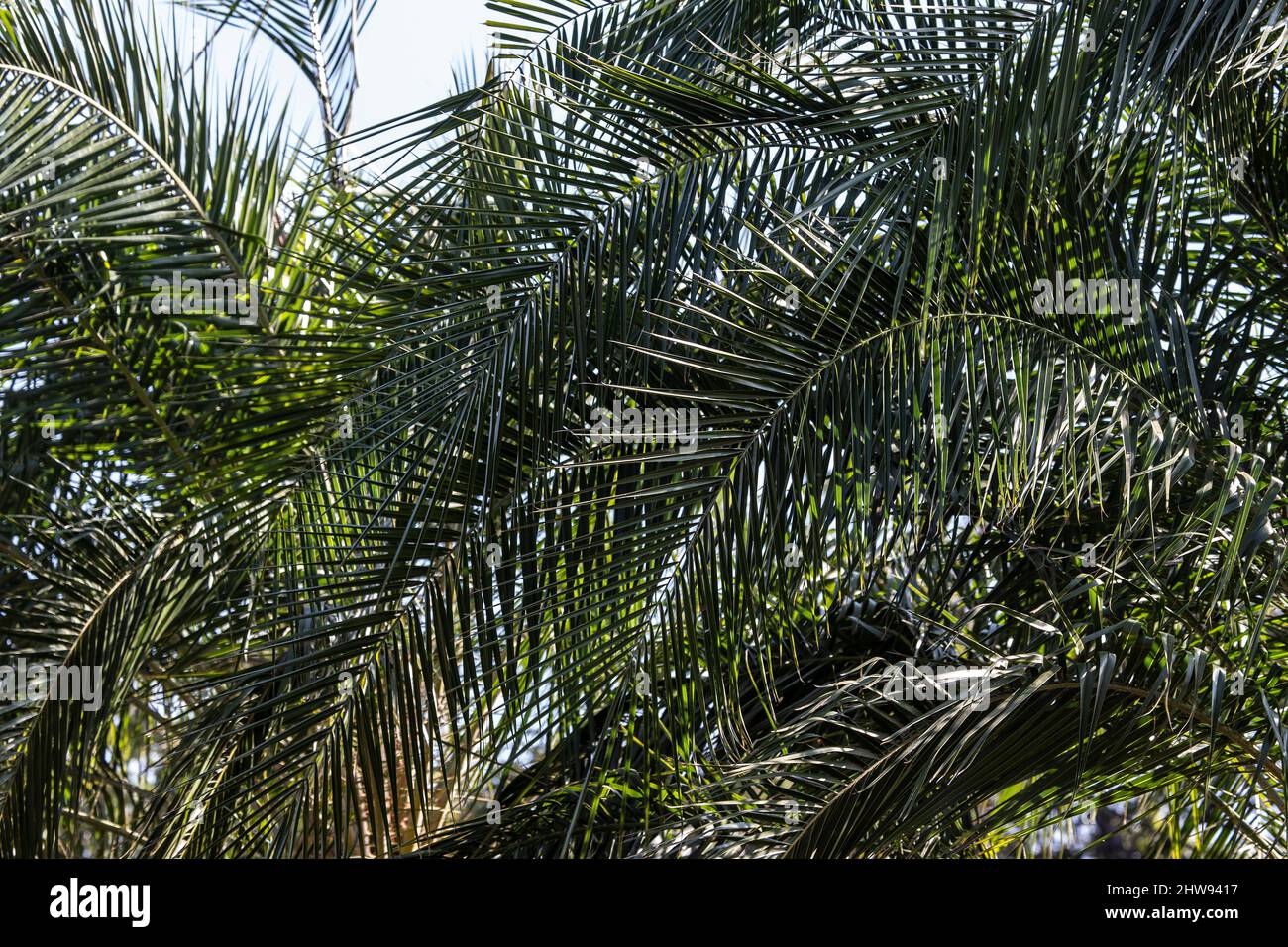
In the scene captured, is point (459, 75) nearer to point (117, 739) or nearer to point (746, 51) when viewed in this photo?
point (746, 51)

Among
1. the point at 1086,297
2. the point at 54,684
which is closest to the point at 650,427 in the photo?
the point at 1086,297

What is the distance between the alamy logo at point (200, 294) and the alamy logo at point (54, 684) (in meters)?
1.21

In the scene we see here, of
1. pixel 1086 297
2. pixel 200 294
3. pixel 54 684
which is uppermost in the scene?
pixel 200 294

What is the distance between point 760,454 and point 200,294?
223 cm

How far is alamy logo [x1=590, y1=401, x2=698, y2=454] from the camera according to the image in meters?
2.42

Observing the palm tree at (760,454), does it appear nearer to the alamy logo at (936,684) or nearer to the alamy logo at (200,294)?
the alamy logo at (936,684)

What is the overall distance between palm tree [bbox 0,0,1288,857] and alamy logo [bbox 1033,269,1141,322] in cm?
1

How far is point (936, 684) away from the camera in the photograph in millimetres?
2350

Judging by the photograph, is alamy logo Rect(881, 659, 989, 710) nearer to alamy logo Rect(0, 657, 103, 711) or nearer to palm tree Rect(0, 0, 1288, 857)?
palm tree Rect(0, 0, 1288, 857)

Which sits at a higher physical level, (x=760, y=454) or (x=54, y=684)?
(x=760, y=454)

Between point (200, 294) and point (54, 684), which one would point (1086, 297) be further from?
point (54, 684)
